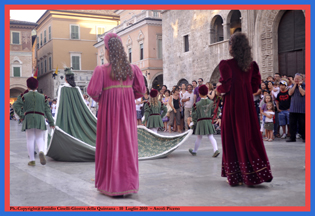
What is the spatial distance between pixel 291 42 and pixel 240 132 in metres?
14.0

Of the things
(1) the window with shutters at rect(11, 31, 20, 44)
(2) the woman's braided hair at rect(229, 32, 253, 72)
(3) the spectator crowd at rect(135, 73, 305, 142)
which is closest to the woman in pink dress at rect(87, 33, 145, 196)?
(2) the woman's braided hair at rect(229, 32, 253, 72)

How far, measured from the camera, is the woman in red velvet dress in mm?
5035

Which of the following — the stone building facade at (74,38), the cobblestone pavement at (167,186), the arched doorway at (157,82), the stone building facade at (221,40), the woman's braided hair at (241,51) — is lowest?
the cobblestone pavement at (167,186)

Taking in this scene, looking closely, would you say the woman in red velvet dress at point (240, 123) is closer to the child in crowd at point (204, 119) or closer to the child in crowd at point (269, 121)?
the child in crowd at point (204, 119)

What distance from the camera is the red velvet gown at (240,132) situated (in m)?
5.02

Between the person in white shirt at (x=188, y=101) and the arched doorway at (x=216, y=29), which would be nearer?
the person in white shirt at (x=188, y=101)

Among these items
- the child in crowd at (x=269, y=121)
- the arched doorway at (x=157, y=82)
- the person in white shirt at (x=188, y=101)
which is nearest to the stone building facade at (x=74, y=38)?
the arched doorway at (x=157, y=82)

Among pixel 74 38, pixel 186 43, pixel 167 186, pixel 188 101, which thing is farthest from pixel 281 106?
pixel 74 38

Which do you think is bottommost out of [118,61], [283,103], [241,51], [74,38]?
[283,103]

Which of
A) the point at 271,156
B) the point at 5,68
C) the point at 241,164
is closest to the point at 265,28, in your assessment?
the point at 271,156

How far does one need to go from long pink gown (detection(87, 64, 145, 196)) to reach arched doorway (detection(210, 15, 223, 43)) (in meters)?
19.0

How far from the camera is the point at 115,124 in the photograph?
4.71 metres

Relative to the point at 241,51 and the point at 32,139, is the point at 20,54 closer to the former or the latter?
the point at 32,139

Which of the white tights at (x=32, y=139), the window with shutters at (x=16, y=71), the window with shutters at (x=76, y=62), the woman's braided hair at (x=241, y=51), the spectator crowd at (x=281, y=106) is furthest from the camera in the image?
the window with shutters at (x=76, y=62)
